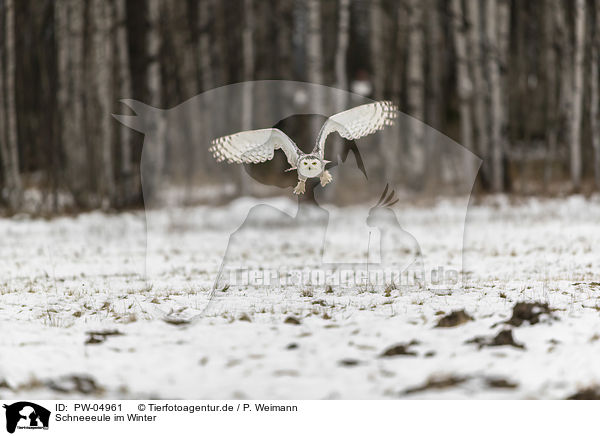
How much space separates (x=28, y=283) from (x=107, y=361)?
2.98 m

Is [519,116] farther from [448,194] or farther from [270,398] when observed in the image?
[270,398]

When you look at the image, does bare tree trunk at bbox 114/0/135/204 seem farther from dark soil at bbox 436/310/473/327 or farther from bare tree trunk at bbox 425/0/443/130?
bare tree trunk at bbox 425/0/443/130

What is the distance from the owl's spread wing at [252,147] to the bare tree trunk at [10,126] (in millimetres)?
8784

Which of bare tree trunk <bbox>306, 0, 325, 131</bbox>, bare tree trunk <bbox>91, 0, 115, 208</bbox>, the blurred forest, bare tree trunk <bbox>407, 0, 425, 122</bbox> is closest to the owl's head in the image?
the blurred forest

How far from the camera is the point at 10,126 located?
1194cm

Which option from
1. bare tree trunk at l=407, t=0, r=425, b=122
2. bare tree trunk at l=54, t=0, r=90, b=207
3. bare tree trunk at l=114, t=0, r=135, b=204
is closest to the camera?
bare tree trunk at l=114, t=0, r=135, b=204

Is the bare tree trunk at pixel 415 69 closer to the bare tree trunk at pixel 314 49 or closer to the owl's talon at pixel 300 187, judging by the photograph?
the bare tree trunk at pixel 314 49

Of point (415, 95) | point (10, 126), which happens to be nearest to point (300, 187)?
point (10, 126)

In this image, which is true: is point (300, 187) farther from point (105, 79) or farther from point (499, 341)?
point (105, 79)

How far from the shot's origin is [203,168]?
17859 mm

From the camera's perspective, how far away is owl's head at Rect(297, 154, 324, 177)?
15.1ft

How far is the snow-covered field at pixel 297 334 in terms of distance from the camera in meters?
3.60
